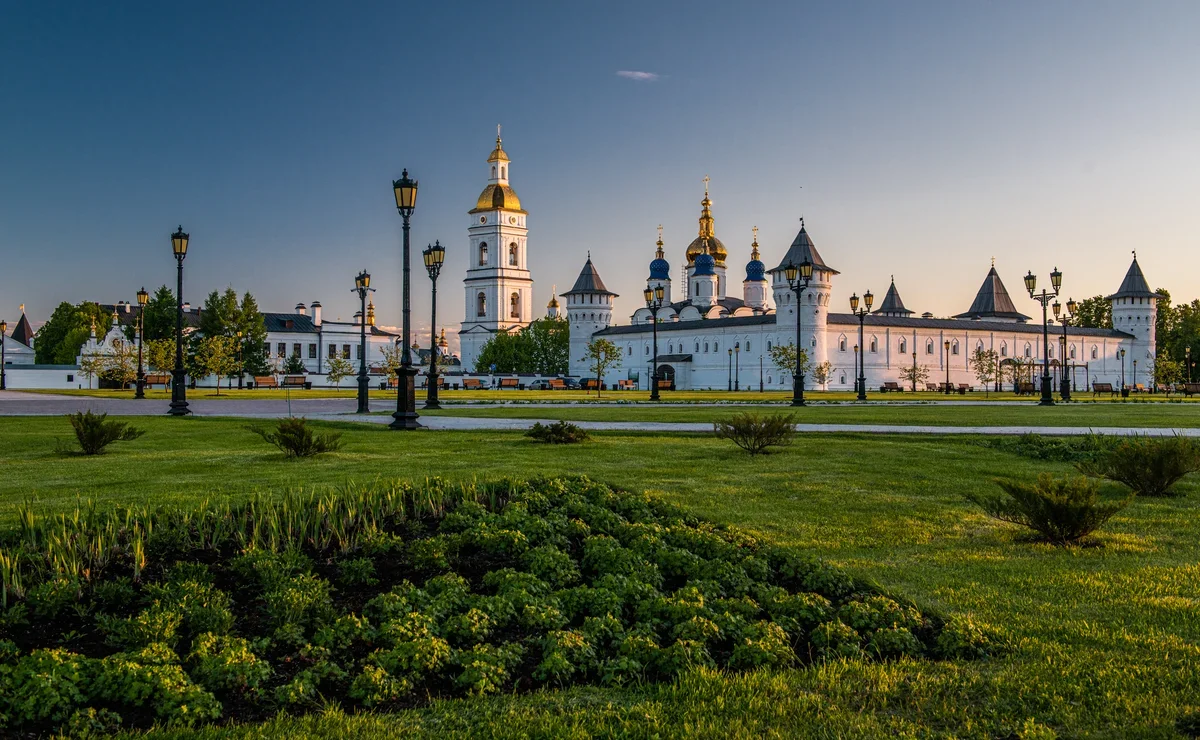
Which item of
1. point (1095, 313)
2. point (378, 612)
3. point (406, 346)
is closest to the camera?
point (378, 612)

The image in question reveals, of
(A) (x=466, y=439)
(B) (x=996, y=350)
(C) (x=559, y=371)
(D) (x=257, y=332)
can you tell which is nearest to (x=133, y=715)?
(A) (x=466, y=439)

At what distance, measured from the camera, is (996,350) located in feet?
292

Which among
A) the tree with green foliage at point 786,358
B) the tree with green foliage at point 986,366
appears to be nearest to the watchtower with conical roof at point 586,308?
the tree with green foliage at point 786,358

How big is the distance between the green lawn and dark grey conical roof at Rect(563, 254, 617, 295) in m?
90.4

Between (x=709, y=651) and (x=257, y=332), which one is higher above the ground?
(x=257, y=332)

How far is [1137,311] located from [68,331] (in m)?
116

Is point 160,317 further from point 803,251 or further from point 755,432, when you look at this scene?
point 755,432

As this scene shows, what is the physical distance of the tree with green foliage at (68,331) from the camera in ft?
288

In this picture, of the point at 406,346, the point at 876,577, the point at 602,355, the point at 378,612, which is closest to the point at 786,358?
the point at 602,355

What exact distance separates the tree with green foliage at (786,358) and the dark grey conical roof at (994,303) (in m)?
42.7

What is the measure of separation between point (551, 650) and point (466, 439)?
1080 cm

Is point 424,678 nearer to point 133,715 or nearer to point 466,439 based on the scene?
point 133,715

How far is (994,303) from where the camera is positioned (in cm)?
10988

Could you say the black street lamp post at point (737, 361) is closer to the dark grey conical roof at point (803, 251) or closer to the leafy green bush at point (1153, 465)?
the dark grey conical roof at point (803, 251)
